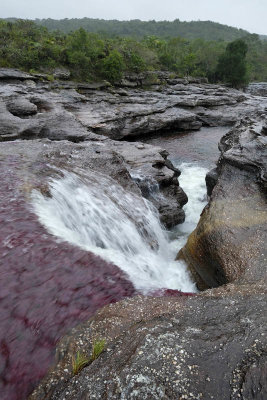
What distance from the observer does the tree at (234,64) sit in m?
60.8

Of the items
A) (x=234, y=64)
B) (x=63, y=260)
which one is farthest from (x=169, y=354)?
(x=234, y=64)

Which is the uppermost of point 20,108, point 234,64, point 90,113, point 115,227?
point 234,64

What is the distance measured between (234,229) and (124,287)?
2.99 metres

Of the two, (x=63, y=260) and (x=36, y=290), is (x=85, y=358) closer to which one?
(x=36, y=290)

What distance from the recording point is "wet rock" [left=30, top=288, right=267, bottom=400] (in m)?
2.51

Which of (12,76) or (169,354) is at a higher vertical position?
(12,76)

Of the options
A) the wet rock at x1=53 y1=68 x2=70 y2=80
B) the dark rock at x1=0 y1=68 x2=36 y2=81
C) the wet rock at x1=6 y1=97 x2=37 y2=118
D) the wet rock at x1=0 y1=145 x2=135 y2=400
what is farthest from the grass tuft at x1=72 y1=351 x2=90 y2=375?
the wet rock at x1=53 y1=68 x2=70 y2=80

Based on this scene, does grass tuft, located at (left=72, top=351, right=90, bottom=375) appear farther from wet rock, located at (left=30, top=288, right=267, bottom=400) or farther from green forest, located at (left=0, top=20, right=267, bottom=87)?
green forest, located at (left=0, top=20, right=267, bottom=87)

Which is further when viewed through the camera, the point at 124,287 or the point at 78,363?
the point at 124,287

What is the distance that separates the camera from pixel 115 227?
22.6 feet

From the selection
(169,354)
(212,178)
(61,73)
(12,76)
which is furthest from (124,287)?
(61,73)

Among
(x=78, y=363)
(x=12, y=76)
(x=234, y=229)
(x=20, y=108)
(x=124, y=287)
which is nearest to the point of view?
(x=78, y=363)

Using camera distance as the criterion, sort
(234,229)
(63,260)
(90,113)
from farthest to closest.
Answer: (90,113)
(234,229)
(63,260)

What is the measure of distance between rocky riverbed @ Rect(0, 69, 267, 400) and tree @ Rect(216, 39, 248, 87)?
6195 centimetres
